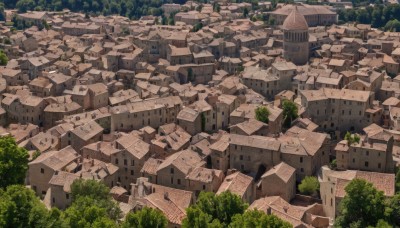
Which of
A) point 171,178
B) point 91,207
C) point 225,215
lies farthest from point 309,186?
point 91,207

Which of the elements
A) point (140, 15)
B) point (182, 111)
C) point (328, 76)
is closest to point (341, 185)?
point (182, 111)

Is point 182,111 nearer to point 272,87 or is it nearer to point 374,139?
point 272,87

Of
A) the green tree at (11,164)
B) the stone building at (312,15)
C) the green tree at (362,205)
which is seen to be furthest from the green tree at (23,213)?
the stone building at (312,15)

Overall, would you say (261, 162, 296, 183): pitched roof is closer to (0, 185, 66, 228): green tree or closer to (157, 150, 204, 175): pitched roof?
(157, 150, 204, 175): pitched roof

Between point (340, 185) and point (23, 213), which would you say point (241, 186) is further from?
point (23, 213)

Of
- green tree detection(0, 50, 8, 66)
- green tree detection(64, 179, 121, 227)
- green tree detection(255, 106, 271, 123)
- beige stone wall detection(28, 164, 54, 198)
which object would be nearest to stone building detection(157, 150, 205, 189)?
green tree detection(64, 179, 121, 227)

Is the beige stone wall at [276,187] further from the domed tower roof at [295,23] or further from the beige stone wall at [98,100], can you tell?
the domed tower roof at [295,23]
